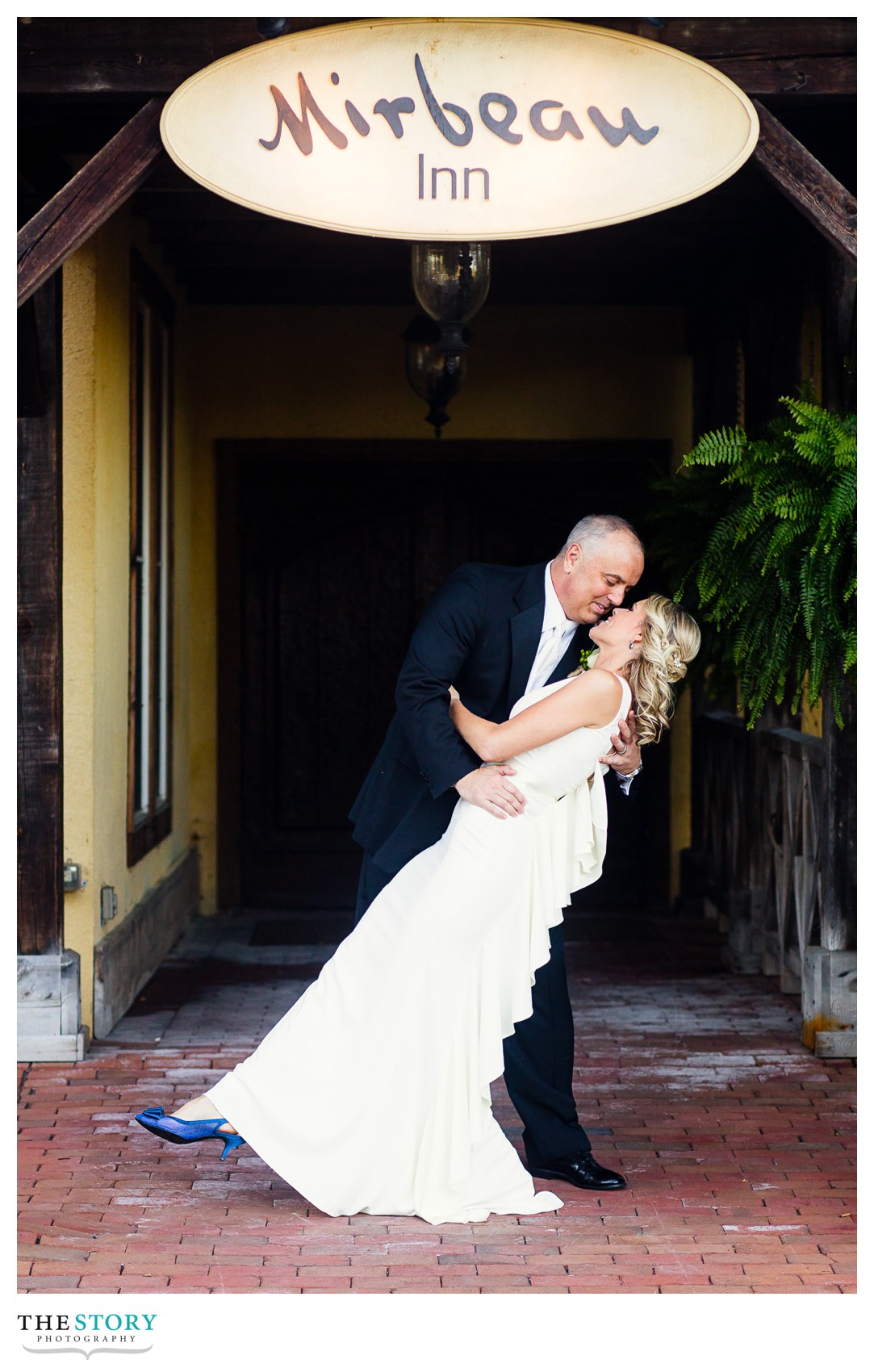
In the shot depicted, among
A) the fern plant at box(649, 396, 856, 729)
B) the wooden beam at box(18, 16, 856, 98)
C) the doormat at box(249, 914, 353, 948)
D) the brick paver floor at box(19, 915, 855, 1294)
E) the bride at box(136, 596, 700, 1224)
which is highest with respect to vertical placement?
the wooden beam at box(18, 16, 856, 98)

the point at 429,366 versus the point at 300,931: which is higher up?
the point at 429,366

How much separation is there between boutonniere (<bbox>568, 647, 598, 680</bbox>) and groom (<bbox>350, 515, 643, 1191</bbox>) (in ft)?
0.07

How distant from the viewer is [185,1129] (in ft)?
13.1

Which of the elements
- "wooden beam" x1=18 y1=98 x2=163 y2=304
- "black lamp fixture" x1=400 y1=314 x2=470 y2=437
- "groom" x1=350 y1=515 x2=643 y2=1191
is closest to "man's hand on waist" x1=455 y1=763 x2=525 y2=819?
"groom" x1=350 y1=515 x2=643 y2=1191

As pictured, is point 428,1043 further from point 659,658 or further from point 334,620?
point 334,620

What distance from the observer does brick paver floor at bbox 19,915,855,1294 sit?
3.54 m

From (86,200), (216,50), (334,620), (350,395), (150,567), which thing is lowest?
(334,620)

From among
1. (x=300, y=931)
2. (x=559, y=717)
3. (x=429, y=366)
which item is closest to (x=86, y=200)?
(x=559, y=717)

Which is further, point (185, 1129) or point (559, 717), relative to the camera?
point (185, 1129)

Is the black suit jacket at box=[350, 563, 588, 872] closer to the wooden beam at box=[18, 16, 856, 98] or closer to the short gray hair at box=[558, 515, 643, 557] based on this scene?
the short gray hair at box=[558, 515, 643, 557]

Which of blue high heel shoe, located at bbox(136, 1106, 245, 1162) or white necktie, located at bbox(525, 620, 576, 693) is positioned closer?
blue high heel shoe, located at bbox(136, 1106, 245, 1162)

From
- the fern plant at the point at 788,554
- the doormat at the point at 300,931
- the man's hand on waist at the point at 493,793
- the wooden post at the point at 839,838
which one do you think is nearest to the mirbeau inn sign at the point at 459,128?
the fern plant at the point at 788,554

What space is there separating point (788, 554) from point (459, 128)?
1.48 metres

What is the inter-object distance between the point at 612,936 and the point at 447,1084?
399 centimetres
